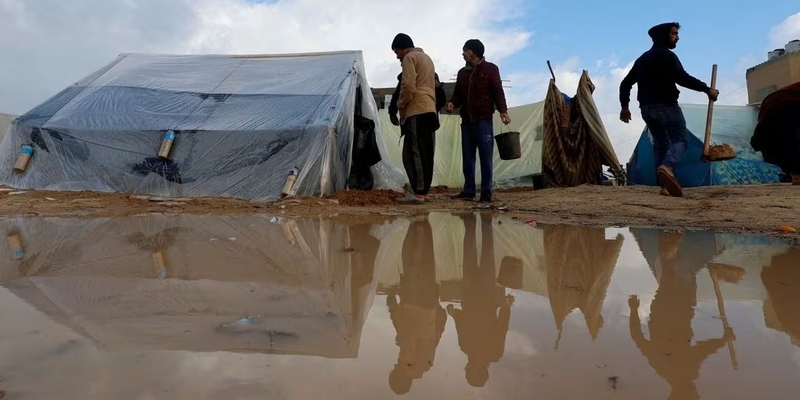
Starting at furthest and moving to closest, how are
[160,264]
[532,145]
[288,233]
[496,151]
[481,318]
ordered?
[532,145], [496,151], [288,233], [160,264], [481,318]

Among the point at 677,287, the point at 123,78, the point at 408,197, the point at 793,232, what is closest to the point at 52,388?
the point at 677,287

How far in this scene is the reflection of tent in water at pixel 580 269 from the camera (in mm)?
1527

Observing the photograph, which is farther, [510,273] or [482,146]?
[482,146]

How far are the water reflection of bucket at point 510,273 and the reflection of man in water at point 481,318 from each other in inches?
1.3

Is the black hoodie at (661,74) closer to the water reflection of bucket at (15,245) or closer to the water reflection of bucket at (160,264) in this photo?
the water reflection of bucket at (160,264)

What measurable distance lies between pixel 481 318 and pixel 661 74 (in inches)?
169

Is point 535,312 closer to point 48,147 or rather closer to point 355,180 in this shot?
point 355,180

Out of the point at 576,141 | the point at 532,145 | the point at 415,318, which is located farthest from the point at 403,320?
the point at 532,145

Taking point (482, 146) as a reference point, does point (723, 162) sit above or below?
below

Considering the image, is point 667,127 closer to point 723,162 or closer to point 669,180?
point 669,180

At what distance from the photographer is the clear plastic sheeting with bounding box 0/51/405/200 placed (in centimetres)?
580

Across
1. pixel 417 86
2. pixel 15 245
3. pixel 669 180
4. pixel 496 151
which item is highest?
pixel 417 86

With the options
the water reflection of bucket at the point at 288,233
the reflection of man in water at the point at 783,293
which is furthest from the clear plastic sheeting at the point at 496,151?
the reflection of man in water at the point at 783,293

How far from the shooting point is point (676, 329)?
134 cm
